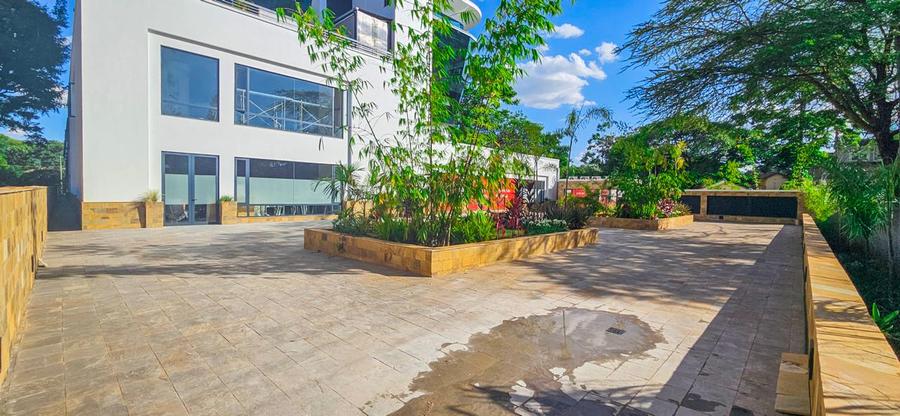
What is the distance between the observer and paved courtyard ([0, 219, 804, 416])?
226cm

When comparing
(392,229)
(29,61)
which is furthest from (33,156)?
(392,229)

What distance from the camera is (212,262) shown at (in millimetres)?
6230

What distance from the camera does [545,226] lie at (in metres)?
8.45

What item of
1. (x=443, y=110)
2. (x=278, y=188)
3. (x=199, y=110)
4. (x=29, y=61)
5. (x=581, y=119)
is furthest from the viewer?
(x=29, y=61)

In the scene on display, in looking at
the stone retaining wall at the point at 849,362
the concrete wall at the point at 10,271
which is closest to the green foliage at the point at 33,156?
the concrete wall at the point at 10,271

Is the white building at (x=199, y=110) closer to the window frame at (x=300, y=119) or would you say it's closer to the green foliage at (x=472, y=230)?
the window frame at (x=300, y=119)

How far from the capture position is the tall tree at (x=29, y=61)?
19438 millimetres

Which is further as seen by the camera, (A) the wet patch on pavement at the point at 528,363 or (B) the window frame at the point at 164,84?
(B) the window frame at the point at 164,84

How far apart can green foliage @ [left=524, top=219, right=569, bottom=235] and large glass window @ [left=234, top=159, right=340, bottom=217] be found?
7.36m

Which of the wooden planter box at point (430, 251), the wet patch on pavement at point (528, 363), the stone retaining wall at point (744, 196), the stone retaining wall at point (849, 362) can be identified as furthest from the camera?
the stone retaining wall at point (744, 196)

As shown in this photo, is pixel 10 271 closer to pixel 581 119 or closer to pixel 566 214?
pixel 566 214

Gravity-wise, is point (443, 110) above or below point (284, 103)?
below

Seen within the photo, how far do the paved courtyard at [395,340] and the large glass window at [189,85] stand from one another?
784 cm

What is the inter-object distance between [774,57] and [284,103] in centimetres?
1467
